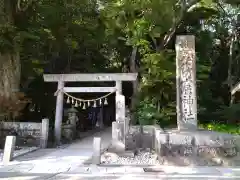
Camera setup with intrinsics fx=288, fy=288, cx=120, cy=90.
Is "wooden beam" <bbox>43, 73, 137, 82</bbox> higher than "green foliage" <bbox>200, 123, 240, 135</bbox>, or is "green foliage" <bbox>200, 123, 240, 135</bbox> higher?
"wooden beam" <bbox>43, 73, 137, 82</bbox>

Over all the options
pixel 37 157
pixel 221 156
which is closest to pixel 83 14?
pixel 37 157

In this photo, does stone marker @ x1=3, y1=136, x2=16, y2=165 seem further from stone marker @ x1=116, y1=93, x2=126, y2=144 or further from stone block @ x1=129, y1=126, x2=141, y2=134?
stone block @ x1=129, y1=126, x2=141, y2=134

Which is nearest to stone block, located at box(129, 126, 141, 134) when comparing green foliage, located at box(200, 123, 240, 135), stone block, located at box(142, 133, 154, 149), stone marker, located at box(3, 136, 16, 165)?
stone block, located at box(142, 133, 154, 149)

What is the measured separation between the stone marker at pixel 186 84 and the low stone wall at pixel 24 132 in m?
6.68

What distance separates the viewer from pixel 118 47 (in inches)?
762

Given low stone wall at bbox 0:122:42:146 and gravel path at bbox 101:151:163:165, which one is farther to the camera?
low stone wall at bbox 0:122:42:146

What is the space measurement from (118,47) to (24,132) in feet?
28.6

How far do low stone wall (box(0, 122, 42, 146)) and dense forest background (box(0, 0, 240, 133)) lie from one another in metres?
0.59

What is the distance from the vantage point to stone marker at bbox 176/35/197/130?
11.0m

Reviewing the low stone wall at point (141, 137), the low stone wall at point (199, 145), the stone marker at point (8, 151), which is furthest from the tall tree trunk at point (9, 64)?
the low stone wall at point (199, 145)

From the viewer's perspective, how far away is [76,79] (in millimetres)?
14195

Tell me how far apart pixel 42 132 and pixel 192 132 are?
680cm

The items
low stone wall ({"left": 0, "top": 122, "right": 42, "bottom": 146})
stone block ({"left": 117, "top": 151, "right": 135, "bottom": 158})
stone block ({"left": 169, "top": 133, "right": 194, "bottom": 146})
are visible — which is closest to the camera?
stone block ({"left": 169, "top": 133, "right": 194, "bottom": 146})

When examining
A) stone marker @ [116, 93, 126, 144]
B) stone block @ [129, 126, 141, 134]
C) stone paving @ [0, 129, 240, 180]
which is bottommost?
stone paving @ [0, 129, 240, 180]
